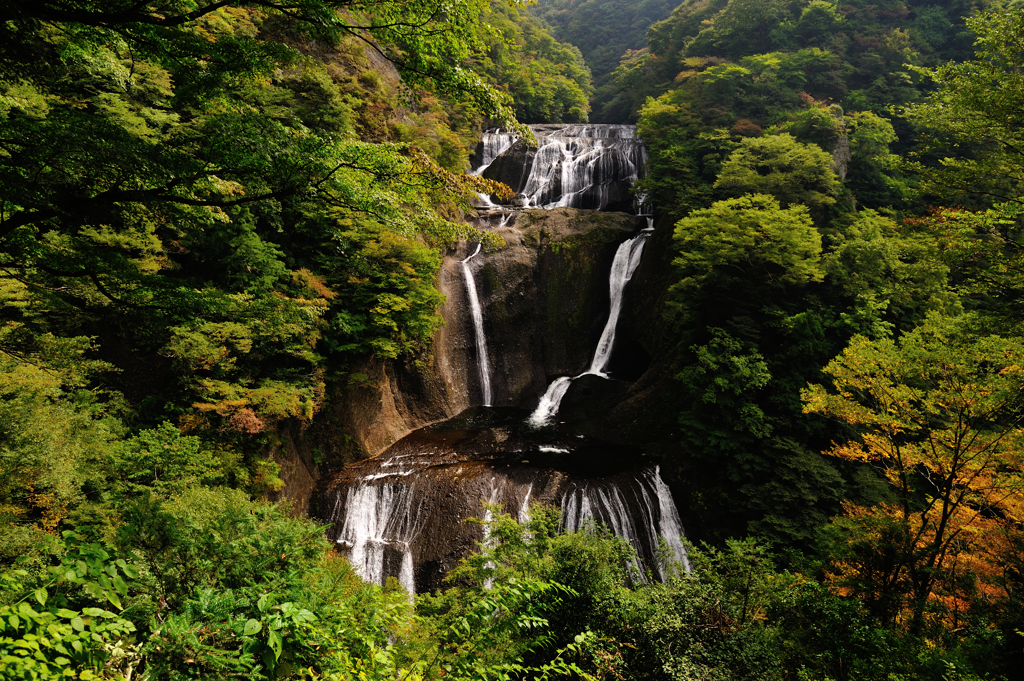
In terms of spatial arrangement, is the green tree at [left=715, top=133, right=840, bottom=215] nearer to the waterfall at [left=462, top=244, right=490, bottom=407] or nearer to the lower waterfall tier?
the waterfall at [left=462, top=244, right=490, bottom=407]

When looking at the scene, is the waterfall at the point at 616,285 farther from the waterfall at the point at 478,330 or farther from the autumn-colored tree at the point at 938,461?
the autumn-colored tree at the point at 938,461

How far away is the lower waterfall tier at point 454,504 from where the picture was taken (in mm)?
9914

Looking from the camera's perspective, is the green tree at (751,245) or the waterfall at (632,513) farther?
the green tree at (751,245)

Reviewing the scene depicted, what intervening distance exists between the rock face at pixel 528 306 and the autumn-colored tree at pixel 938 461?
→ 39.9 feet

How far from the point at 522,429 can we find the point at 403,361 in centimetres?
504

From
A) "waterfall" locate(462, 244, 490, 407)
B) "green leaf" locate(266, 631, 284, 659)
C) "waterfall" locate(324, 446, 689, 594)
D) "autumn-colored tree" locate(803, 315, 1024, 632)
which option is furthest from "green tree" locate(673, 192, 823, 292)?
"green leaf" locate(266, 631, 284, 659)

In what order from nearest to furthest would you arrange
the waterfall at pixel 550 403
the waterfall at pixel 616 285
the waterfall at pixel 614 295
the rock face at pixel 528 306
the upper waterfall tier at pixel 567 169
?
the waterfall at pixel 550 403, the rock face at pixel 528 306, the waterfall at pixel 614 295, the waterfall at pixel 616 285, the upper waterfall tier at pixel 567 169

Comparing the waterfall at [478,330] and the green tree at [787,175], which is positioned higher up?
the green tree at [787,175]

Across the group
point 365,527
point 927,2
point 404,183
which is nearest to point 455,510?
point 365,527

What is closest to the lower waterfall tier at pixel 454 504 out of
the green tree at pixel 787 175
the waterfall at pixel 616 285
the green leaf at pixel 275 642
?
the waterfall at pixel 616 285

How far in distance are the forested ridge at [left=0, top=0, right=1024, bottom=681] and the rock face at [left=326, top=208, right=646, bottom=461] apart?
2749 mm

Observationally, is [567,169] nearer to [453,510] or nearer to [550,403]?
[550,403]

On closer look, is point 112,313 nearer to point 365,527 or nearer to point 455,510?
point 365,527

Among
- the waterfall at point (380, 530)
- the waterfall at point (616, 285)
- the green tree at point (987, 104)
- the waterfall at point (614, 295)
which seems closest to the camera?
the green tree at point (987, 104)
